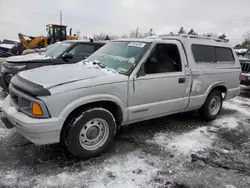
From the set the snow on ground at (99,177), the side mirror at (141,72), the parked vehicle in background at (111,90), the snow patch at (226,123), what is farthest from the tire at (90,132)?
the snow patch at (226,123)

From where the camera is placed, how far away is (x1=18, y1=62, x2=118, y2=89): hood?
2938 millimetres

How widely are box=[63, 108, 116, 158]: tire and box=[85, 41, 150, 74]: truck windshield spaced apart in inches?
31.9

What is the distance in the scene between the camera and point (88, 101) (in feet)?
9.93

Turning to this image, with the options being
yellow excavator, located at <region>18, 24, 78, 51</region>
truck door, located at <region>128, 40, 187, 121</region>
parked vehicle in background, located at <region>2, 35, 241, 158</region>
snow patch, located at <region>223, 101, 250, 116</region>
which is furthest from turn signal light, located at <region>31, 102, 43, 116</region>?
yellow excavator, located at <region>18, 24, 78, 51</region>

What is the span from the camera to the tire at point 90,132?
2996mm

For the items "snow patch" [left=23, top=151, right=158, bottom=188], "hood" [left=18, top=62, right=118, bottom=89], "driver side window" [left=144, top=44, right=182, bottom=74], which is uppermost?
"driver side window" [left=144, top=44, right=182, bottom=74]

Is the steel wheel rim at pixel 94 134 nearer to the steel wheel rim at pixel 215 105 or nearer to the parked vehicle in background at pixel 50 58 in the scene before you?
the steel wheel rim at pixel 215 105

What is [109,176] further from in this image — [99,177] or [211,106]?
[211,106]

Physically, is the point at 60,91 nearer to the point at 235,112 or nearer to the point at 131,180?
the point at 131,180

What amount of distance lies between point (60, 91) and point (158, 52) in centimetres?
193

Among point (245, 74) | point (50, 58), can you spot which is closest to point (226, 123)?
point (245, 74)

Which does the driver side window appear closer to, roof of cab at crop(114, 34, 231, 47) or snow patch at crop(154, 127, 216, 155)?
roof of cab at crop(114, 34, 231, 47)

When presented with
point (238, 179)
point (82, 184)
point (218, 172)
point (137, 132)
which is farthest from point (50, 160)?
point (238, 179)

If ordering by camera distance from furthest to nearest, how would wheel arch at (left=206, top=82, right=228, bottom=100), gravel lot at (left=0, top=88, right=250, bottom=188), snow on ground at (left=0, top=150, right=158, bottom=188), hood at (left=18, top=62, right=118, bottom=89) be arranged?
wheel arch at (left=206, top=82, right=228, bottom=100)
hood at (left=18, top=62, right=118, bottom=89)
gravel lot at (left=0, top=88, right=250, bottom=188)
snow on ground at (left=0, top=150, right=158, bottom=188)
